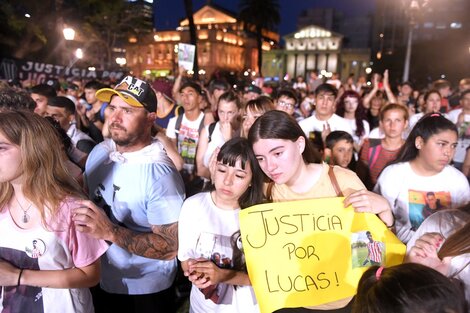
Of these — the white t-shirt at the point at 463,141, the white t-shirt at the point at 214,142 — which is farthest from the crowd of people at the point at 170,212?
the white t-shirt at the point at 463,141

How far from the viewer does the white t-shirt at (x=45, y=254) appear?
6.31 feet

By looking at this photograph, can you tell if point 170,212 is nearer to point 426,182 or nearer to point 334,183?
point 334,183

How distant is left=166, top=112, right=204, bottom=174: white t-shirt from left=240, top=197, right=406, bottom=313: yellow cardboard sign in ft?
11.0

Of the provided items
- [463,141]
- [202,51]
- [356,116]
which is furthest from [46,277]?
[202,51]

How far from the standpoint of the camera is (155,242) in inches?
97.0

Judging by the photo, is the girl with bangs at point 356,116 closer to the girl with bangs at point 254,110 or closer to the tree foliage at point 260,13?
the girl with bangs at point 254,110

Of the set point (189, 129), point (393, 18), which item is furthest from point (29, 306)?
point (393, 18)

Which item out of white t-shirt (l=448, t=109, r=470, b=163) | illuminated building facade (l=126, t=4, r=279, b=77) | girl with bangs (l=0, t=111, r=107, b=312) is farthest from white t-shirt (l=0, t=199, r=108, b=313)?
illuminated building facade (l=126, t=4, r=279, b=77)

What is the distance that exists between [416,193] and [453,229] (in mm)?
1227

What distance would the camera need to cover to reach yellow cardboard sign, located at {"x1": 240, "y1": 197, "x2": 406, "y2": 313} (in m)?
2.18

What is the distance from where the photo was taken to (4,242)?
193cm

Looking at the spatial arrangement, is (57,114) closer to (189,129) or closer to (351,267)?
(189,129)

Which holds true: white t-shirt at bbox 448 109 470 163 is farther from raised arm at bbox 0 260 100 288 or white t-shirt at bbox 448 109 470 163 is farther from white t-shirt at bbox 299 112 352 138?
raised arm at bbox 0 260 100 288

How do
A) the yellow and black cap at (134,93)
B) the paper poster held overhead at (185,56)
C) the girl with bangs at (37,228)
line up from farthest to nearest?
the paper poster held overhead at (185,56)
the yellow and black cap at (134,93)
the girl with bangs at (37,228)
